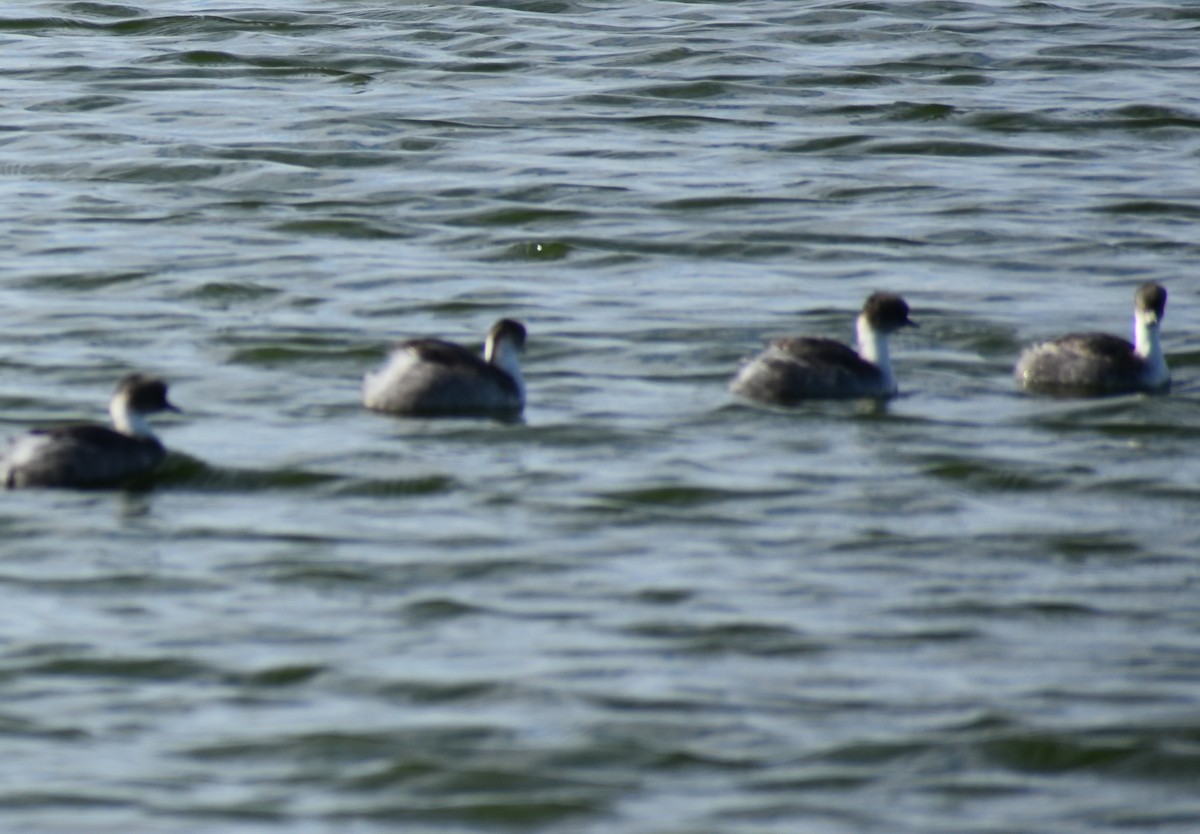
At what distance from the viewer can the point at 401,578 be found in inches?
414

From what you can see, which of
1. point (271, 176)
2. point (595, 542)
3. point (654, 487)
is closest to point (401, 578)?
point (595, 542)

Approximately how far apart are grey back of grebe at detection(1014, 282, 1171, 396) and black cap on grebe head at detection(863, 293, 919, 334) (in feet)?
2.40

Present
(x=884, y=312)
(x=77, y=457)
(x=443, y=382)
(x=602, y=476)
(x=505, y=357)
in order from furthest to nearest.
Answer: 1. (x=884, y=312)
2. (x=505, y=357)
3. (x=443, y=382)
4. (x=602, y=476)
5. (x=77, y=457)

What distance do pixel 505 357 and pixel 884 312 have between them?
215 centimetres

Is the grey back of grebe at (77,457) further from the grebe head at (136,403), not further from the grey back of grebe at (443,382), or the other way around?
the grey back of grebe at (443,382)

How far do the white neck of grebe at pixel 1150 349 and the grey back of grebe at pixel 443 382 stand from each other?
351 cm

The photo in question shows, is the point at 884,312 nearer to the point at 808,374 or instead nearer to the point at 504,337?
the point at 808,374

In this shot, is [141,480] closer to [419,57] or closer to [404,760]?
[404,760]

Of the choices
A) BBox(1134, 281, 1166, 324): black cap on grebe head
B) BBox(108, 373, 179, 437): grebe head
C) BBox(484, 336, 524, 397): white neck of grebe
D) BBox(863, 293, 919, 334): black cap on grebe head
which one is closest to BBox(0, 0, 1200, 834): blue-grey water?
BBox(484, 336, 524, 397): white neck of grebe

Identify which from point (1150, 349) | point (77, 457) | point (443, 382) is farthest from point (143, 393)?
point (1150, 349)

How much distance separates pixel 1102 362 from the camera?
44.7 ft

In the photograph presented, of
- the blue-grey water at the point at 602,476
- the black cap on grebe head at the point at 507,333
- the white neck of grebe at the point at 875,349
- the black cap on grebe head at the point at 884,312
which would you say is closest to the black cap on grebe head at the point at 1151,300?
the blue-grey water at the point at 602,476

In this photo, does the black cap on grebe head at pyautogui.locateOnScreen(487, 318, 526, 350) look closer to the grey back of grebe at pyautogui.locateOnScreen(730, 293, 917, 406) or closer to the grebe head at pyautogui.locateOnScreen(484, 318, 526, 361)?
the grebe head at pyautogui.locateOnScreen(484, 318, 526, 361)

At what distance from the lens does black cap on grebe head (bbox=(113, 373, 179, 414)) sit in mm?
11945
